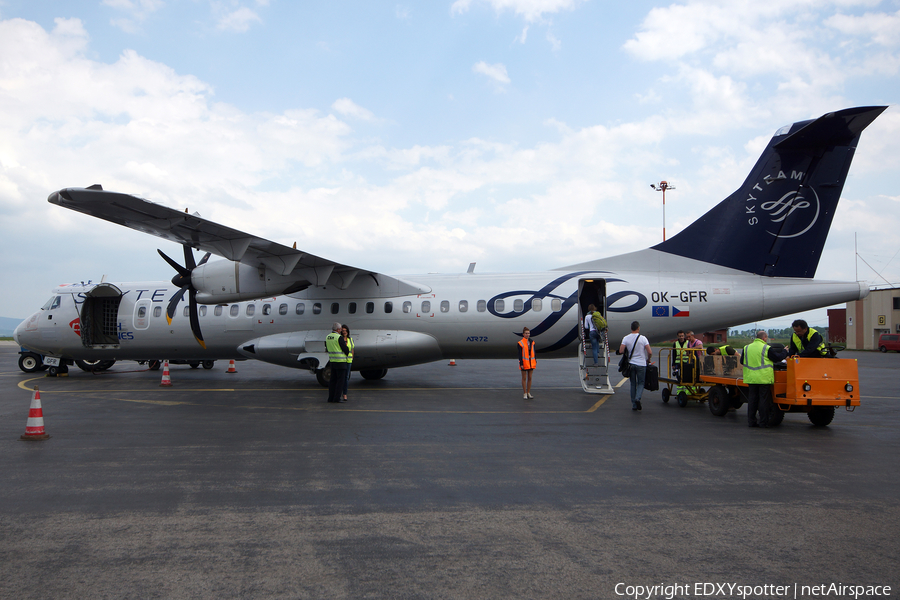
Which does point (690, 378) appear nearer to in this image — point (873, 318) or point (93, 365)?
A: point (93, 365)

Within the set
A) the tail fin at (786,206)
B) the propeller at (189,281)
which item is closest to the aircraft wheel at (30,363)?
the propeller at (189,281)

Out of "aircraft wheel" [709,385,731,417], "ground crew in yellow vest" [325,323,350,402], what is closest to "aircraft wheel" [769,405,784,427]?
"aircraft wheel" [709,385,731,417]

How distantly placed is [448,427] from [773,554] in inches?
235

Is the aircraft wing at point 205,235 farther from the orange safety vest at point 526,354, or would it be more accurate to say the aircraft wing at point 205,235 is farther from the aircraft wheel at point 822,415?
the aircraft wheel at point 822,415

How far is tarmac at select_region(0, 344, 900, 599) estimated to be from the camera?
3764 mm

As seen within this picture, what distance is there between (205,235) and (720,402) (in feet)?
42.5

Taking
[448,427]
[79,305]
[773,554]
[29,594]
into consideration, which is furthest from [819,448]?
[79,305]

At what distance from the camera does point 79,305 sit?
62.0 ft

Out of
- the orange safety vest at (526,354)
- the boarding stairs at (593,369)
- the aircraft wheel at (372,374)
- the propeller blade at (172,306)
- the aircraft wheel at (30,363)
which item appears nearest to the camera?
the orange safety vest at (526,354)

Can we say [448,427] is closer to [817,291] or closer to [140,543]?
[140,543]

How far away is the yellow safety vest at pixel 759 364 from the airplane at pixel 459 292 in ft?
16.9

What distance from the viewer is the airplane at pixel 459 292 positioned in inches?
547

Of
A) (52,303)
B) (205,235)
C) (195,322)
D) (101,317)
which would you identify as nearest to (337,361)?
(205,235)

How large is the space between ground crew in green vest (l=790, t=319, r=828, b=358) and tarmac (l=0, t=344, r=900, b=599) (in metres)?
1.30
